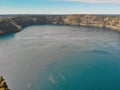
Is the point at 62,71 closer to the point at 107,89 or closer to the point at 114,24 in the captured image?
the point at 107,89

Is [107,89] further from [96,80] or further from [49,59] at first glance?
[49,59]

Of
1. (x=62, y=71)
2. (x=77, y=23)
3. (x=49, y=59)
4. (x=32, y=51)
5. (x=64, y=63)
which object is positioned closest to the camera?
(x=62, y=71)

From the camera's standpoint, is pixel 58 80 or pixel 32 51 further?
pixel 32 51

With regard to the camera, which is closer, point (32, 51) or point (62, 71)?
point (62, 71)

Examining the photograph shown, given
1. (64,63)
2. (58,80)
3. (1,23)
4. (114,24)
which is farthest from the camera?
(114,24)

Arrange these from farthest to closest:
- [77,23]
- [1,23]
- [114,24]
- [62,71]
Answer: [77,23] → [114,24] → [1,23] → [62,71]

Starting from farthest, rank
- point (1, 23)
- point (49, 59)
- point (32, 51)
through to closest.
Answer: point (1, 23) → point (32, 51) → point (49, 59)

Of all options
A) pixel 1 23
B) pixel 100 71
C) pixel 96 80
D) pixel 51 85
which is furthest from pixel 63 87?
pixel 1 23

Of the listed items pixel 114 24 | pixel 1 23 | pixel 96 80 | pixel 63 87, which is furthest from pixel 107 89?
pixel 114 24

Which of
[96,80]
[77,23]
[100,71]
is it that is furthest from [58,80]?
[77,23]
